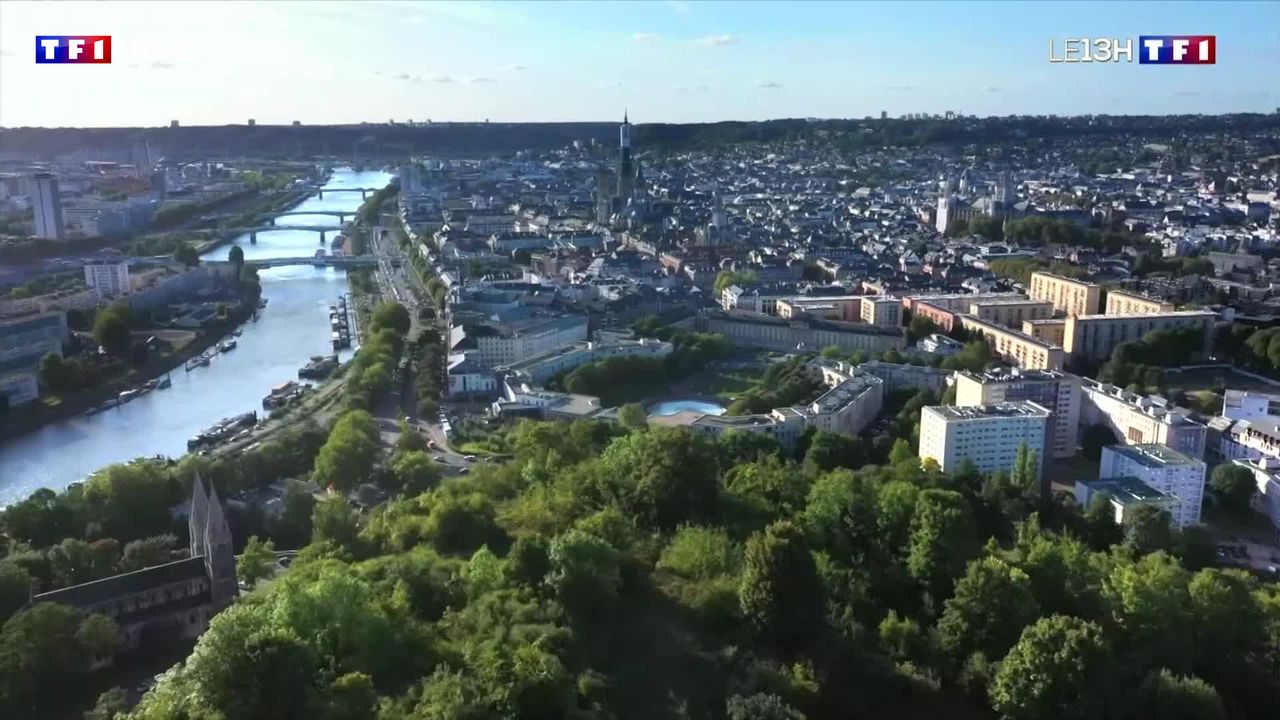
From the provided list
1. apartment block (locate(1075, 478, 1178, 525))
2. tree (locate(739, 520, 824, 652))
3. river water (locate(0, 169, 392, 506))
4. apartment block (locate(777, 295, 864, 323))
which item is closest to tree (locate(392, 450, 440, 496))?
river water (locate(0, 169, 392, 506))

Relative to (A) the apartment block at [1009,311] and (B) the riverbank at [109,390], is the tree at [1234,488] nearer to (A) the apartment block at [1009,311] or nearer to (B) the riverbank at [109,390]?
(A) the apartment block at [1009,311]

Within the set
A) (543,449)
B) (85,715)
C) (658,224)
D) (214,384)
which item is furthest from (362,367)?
(658,224)

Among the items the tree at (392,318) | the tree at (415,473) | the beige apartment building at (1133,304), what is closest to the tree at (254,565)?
the tree at (415,473)

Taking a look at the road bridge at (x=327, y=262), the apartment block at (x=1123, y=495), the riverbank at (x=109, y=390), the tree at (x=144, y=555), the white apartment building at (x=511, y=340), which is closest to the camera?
the tree at (x=144, y=555)

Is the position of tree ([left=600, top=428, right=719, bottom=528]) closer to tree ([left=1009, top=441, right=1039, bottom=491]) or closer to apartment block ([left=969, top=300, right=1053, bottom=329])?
tree ([left=1009, top=441, right=1039, bottom=491])

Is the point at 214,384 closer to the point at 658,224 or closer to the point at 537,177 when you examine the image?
the point at 658,224

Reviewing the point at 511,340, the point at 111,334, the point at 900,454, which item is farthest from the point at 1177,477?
the point at 111,334

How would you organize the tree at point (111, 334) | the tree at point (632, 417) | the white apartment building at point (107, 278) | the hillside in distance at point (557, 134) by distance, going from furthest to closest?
1. the hillside in distance at point (557, 134)
2. the white apartment building at point (107, 278)
3. the tree at point (111, 334)
4. the tree at point (632, 417)

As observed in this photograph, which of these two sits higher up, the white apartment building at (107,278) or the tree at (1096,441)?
the white apartment building at (107,278)

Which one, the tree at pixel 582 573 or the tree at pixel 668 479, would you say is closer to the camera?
the tree at pixel 582 573
